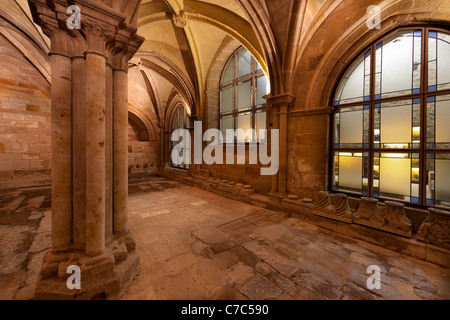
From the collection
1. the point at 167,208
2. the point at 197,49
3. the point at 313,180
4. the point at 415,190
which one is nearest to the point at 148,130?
the point at 197,49

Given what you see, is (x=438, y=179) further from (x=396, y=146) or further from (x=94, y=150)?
(x=94, y=150)

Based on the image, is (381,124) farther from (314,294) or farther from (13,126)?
(13,126)

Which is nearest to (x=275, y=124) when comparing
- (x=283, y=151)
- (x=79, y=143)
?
(x=283, y=151)

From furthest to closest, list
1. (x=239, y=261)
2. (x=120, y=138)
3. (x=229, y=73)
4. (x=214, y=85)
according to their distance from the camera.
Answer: (x=214, y=85) < (x=229, y=73) < (x=239, y=261) < (x=120, y=138)

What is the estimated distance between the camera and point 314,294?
1.80 metres

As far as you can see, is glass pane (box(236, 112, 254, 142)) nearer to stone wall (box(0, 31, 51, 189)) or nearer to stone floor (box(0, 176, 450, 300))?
stone floor (box(0, 176, 450, 300))

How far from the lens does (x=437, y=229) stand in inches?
96.4

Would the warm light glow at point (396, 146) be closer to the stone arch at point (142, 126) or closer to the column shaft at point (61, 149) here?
the column shaft at point (61, 149)

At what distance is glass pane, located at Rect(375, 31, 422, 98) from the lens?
10.3 ft

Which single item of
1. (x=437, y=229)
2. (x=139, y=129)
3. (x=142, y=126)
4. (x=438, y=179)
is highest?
(x=142, y=126)

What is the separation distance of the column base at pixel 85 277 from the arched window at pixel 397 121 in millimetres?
4351

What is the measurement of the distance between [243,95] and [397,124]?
14.2 ft

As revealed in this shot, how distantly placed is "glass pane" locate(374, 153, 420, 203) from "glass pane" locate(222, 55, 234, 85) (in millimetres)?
5336

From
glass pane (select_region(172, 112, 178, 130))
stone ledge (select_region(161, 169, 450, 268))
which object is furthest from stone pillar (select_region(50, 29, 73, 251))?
glass pane (select_region(172, 112, 178, 130))
